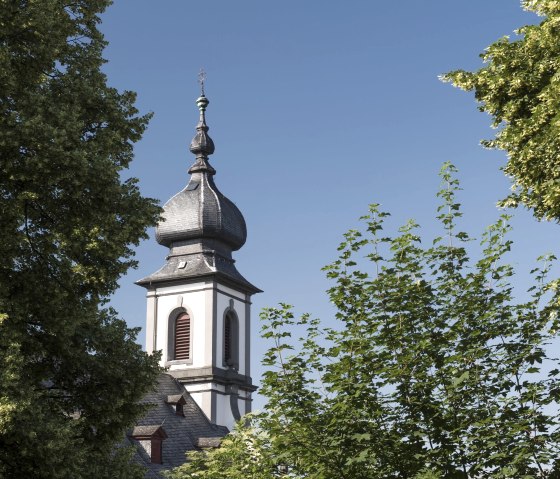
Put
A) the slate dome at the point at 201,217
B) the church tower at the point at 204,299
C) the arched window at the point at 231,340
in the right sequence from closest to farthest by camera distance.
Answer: the church tower at the point at 204,299, the arched window at the point at 231,340, the slate dome at the point at 201,217

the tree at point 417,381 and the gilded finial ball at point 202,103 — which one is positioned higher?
the gilded finial ball at point 202,103

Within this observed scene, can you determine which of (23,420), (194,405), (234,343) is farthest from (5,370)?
(234,343)

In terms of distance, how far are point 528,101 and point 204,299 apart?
35.4 meters

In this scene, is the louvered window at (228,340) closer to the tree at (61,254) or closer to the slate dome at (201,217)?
the slate dome at (201,217)

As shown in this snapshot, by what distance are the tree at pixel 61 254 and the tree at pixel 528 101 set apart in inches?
215

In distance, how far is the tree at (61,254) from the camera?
13758 mm

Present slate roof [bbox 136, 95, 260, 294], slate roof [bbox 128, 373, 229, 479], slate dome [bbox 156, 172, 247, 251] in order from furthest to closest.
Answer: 1. slate dome [bbox 156, 172, 247, 251]
2. slate roof [bbox 136, 95, 260, 294]
3. slate roof [bbox 128, 373, 229, 479]

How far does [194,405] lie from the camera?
155 feet

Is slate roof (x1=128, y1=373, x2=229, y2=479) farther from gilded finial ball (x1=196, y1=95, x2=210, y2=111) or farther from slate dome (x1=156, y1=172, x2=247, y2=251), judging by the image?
gilded finial ball (x1=196, y1=95, x2=210, y2=111)

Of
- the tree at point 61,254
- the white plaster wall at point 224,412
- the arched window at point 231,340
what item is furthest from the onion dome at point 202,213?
the tree at point 61,254

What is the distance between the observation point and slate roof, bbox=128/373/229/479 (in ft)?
126

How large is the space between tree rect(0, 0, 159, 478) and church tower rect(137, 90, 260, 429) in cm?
3212

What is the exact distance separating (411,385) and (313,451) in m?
1.62

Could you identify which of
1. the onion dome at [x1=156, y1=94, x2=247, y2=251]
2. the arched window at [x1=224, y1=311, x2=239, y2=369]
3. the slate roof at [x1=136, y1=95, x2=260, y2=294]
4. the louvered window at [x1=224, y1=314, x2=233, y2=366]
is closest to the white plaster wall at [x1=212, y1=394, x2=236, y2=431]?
the arched window at [x1=224, y1=311, x2=239, y2=369]
